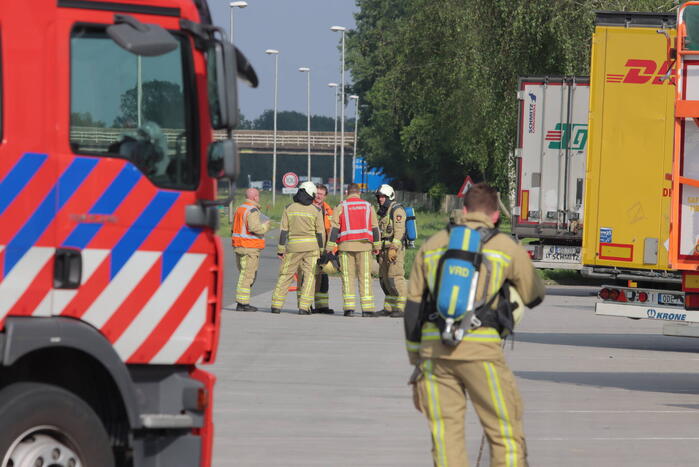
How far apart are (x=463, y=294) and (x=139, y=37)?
198cm

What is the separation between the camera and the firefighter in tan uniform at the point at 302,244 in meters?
20.8

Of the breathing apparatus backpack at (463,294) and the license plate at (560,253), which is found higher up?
the breathing apparatus backpack at (463,294)

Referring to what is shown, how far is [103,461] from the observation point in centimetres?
691

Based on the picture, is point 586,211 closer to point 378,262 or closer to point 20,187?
point 378,262

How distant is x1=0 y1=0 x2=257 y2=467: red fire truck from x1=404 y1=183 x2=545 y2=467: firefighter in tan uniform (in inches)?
40.5

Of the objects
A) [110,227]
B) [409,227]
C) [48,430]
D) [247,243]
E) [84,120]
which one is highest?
[84,120]

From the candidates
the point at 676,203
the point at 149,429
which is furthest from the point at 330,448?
the point at 676,203

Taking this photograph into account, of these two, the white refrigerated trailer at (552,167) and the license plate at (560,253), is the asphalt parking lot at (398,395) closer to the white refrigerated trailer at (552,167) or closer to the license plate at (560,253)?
the license plate at (560,253)

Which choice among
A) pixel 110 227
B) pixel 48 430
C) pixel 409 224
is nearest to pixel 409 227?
pixel 409 224

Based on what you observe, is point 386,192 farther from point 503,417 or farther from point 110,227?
point 110,227

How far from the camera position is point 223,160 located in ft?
23.4

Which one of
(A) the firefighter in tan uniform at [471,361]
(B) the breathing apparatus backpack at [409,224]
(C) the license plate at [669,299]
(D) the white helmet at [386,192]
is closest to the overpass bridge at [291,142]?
(D) the white helmet at [386,192]

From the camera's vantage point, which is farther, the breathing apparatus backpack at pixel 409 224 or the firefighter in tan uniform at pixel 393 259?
the breathing apparatus backpack at pixel 409 224

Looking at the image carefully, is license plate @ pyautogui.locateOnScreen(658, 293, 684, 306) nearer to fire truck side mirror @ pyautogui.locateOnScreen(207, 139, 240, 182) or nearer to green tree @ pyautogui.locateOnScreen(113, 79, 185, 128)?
fire truck side mirror @ pyautogui.locateOnScreen(207, 139, 240, 182)
